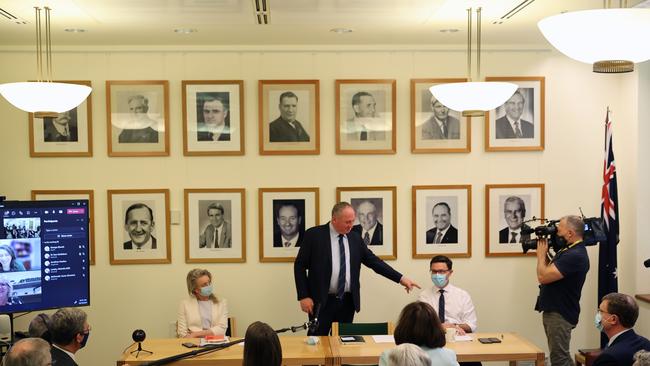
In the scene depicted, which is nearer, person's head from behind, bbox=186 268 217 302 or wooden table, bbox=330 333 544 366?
wooden table, bbox=330 333 544 366

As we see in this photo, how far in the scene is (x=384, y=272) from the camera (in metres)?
6.60

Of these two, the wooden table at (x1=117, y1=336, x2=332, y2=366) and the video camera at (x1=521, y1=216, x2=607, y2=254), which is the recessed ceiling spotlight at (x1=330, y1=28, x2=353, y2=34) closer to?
the video camera at (x1=521, y1=216, x2=607, y2=254)

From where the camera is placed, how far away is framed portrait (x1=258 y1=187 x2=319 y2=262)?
7062 mm

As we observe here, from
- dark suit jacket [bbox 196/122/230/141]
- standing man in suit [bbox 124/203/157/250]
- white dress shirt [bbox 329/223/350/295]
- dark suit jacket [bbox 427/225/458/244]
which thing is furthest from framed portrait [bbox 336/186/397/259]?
standing man in suit [bbox 124/203/157/250]

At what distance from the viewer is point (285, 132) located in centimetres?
705

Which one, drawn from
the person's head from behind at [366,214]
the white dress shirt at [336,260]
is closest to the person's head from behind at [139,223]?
the white dress shirt at [336,260]

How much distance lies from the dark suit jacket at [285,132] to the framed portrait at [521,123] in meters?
1.85

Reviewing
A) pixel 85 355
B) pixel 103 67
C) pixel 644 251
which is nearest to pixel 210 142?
pixel 103 67

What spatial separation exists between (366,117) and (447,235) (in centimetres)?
143

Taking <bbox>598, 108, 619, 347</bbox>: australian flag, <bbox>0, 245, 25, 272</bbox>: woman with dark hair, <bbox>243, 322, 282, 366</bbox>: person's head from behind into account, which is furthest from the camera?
<bbox>598, 108, 619, 347</bbox>: australian flag

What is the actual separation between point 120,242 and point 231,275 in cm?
112

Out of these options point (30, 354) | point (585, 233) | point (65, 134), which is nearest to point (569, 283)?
point (585, 233)

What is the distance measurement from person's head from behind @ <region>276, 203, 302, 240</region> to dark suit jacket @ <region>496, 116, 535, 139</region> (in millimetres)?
2159

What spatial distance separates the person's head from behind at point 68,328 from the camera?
4293 millimetres
